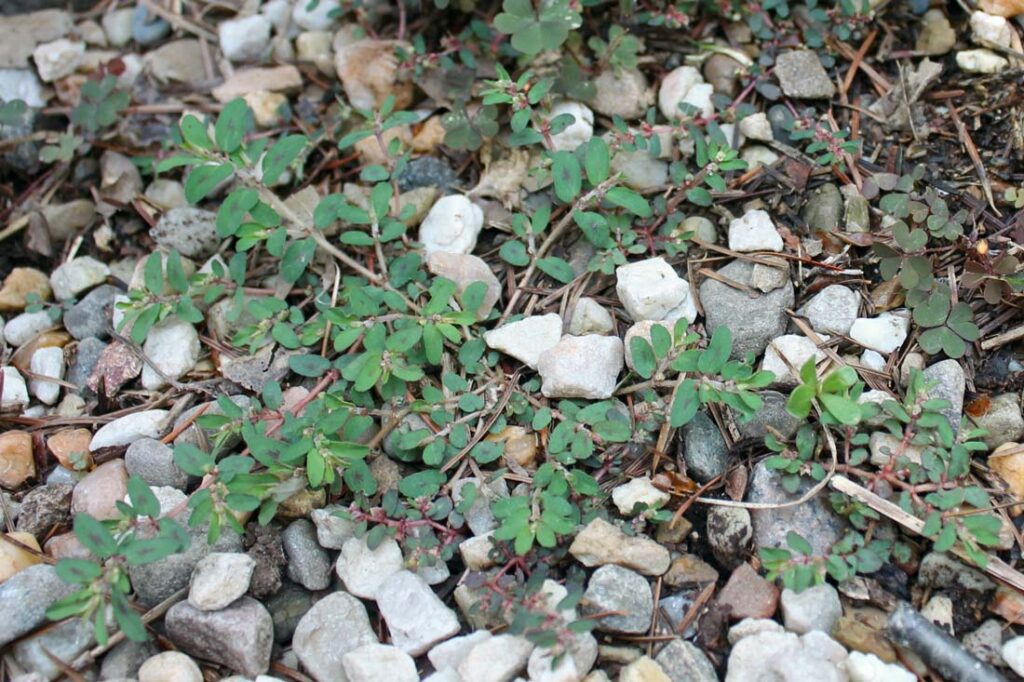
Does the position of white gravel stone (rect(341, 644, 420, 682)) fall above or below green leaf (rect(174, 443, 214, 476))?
below

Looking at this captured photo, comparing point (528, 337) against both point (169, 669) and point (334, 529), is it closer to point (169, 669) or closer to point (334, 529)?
point (334, 529)

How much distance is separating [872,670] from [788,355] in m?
0.87

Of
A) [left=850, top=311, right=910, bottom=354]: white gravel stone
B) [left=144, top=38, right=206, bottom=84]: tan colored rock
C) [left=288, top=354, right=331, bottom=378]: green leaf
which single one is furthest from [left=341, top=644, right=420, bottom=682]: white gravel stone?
[left=144, top=38, right=206, bottom=84]: tan colored rock

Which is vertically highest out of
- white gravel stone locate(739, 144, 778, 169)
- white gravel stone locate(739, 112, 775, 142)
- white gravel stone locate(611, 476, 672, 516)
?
white gravel stone locate(739, 112, 775, 142)

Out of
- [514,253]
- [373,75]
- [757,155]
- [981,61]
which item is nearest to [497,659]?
[514,253]

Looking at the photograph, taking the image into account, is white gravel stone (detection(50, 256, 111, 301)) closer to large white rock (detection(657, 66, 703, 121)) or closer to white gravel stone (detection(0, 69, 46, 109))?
white gravel stone (detection(0, 69, 46, 109))

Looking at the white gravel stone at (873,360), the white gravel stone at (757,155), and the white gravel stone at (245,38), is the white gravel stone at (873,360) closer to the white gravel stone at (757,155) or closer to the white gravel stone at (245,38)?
the white gravel stone at (757,155)

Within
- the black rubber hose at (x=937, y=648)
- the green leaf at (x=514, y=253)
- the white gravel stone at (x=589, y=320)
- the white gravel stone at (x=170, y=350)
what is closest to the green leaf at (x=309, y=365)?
the white gravel stone at (x=170, y=350)

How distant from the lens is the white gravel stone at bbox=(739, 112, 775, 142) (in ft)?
9.98

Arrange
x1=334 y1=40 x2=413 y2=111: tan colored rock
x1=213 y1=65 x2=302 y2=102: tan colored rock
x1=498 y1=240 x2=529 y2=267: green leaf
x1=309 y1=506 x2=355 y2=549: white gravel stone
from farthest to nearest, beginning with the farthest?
x1=213 y1=65 x2=302 y2=102: tan colored rock
x1=334 y1=40 x2=413 y2=111: tan colored rock
x1=498 y1=240 x2=529 y2=267: green leaf
x1=309 y1=506 x2=355 y2=549: white gravel stone

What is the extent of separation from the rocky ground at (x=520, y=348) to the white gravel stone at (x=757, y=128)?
2cm

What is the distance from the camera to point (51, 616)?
2201 millimetres

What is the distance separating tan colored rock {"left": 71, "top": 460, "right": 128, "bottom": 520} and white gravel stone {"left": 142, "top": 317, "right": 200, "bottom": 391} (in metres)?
0.33

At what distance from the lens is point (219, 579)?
7.74ft
